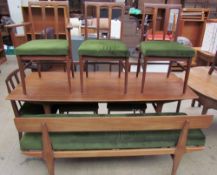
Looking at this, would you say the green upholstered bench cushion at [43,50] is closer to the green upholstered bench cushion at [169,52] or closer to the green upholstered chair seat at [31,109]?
the green upholstered chair seat at [31,109]

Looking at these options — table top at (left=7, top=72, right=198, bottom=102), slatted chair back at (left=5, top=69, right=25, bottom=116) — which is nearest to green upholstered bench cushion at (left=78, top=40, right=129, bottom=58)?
table top at (left=7, top=72, right=198, bottom=102)

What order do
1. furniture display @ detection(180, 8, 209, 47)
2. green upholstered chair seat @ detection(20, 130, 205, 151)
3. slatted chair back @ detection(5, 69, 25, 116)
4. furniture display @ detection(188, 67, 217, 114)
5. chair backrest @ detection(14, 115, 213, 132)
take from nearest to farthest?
1. chair backrest @ detection(14, 115, 213, 132)
2. green upholstered chair seat @ detection(20, 130, 205, 151)
3. slatted chair back @ detection(5, 69, 25, 116)
4. furniture display @ detection(188, 67, 217, 114)
5. furniture display @ detection(180, 8, 209, 47)

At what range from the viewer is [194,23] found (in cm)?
442

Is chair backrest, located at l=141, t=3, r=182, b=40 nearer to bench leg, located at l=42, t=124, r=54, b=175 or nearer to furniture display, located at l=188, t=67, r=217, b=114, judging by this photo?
furniture display, located at l=188, t=67, r=217, b=114

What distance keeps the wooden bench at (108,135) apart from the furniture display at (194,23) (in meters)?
3.24

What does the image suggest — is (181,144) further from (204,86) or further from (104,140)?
(204,86)

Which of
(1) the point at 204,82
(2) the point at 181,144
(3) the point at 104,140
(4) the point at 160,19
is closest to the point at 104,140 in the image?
(3) the point at 104,140

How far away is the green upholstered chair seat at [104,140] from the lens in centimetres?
143

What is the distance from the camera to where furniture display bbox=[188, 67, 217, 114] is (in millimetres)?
1895

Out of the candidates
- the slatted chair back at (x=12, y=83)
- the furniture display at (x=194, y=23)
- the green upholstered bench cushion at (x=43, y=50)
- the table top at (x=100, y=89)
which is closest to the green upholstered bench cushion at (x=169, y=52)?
the table top at (x=100, y=89)

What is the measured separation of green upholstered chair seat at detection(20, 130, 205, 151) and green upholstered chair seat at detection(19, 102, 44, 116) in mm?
363

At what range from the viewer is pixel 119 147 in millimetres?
1471

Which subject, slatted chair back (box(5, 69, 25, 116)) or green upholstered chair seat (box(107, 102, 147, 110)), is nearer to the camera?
slatted chair back (box(5, 69, 25, 116))

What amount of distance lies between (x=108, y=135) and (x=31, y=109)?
84 centimetres
